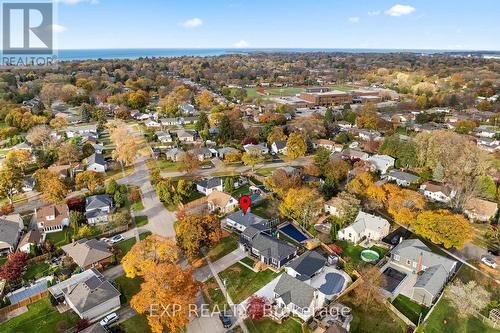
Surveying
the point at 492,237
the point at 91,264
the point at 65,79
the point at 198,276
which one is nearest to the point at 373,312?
the point at 198,276

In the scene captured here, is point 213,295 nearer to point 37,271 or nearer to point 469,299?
point 37,271

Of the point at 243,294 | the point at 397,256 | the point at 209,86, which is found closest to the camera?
the point at 243,294

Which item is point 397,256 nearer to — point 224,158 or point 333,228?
point 333,228

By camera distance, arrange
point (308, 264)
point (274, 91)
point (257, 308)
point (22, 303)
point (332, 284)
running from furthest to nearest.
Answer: point (274, 91), point (308, 264), point (332, 284), point (22, 303), point (257, 308)

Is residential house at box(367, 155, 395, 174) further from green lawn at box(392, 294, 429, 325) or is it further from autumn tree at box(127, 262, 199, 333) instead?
autumn tree at box(127, 262, 199, 333)

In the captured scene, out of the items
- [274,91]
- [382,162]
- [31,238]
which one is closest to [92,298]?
[31,238]
